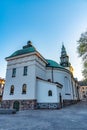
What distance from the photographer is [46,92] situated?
20422mm

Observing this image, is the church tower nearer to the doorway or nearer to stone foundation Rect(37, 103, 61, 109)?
stone foundation Rect(37, 103, 61, 109)

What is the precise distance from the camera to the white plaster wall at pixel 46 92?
1990 cm

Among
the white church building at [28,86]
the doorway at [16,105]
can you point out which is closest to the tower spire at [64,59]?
the white church building at [28,86]

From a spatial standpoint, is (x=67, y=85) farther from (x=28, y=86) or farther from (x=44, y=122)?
(x=44, y=122)

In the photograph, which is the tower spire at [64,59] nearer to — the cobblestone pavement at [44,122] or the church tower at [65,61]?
the church tower at [65,61]

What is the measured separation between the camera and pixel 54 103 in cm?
1956

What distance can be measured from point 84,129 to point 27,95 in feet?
46.3

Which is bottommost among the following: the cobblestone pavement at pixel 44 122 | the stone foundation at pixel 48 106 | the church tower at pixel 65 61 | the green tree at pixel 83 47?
the stone foundation at pixel 48 106

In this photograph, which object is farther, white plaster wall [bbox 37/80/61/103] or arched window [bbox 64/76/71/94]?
arched window [bbox 64/76/71/94]

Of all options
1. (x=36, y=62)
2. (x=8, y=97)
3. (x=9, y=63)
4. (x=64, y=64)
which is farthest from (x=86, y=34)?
(x=64, y=64)

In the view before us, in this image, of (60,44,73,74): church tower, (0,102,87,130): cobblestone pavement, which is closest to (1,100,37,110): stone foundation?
(0,102,87,130): cobblestone pavement

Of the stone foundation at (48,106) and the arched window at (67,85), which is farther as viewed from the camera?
the arched window at (67,85)

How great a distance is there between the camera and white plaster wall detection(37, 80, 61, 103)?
19.9 meters

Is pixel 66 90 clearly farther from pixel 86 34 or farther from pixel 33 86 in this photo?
pixel 86 34
